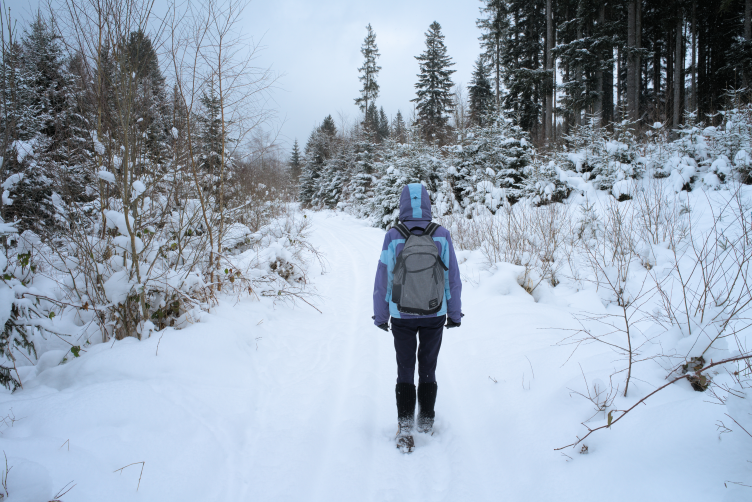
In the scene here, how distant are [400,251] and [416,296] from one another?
0.35m

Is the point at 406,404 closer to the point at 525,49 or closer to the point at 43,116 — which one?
the point at 43,116

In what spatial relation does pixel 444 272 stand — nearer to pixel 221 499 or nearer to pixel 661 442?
pixel 661 442

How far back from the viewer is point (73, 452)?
1.85 metres

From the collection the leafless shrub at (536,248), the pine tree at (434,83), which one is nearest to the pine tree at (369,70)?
the pine tree at (434,83)

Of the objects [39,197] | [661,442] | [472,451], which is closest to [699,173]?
[661,442]

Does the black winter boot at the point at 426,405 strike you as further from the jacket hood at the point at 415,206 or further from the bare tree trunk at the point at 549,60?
the bare tree trunk at the point at 549,60

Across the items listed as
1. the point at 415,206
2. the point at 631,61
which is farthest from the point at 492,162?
the point at 415,206

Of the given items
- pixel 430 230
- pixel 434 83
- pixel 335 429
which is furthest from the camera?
pixel 434 83

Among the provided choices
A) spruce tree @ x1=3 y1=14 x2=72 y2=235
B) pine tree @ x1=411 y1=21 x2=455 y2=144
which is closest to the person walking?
spruce tree @ x1=3 y1=14 x2=72 y2=235

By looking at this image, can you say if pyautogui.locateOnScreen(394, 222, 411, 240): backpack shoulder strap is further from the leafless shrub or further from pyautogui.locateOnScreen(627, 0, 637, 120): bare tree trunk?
pyautogui.locateOnScreen(627, 0, 637, 120): bare tree trunk

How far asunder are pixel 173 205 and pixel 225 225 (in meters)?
1.23

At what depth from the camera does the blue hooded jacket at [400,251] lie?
229cm

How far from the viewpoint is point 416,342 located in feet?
7.80

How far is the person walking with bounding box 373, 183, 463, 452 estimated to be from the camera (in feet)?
7.18
